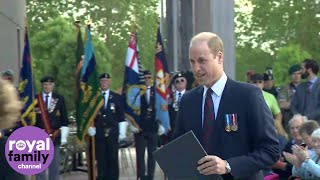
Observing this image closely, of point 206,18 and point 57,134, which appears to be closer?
point 57,134

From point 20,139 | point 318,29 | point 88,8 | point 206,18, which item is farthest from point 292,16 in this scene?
point 20,139

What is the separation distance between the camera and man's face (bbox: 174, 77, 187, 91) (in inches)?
545

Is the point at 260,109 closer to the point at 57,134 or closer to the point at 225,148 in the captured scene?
the point at 225,148

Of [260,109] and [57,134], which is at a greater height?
[260,109]

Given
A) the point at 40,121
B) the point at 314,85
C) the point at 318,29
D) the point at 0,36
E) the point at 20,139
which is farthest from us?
the point at 318,29

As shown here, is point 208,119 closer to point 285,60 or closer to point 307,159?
point 307,159

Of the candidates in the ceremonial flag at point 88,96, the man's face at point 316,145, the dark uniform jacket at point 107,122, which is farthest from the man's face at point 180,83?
the man's face at point 316,145

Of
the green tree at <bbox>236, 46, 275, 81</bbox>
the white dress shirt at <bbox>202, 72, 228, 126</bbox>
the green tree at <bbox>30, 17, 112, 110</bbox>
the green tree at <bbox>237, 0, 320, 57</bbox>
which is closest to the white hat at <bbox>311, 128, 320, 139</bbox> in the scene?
the white dress shirt at <bbox>202, 72, 228, 126</bbox>

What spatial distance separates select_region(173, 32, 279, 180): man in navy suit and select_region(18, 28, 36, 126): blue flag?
8666mm

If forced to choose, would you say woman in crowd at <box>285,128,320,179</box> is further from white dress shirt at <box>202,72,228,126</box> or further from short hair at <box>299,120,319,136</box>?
white dress shirt at <box>202,72,228,126</box>

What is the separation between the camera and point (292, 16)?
29.1 meters

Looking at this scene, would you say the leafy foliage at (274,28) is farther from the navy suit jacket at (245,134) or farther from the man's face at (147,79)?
the navy suit jacket at (245,134)

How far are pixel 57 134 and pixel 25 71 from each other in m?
1.15

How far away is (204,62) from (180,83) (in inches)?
379
